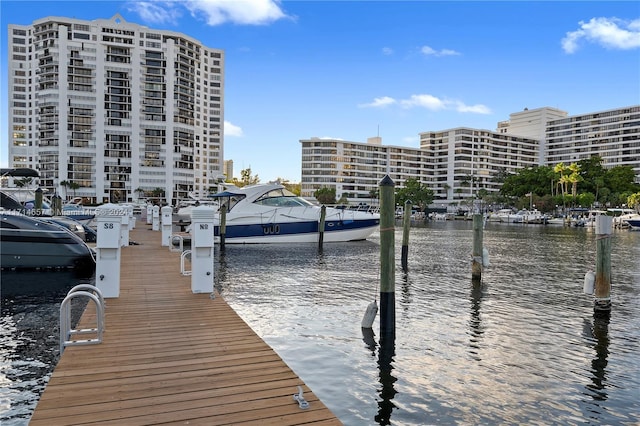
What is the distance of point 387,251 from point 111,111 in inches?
4615

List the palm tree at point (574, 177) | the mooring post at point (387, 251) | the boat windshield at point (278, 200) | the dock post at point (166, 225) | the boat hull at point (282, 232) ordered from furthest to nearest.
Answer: the palm tree at point (574, 177) < the boat windshield at point (278, 200) < the boat hull at point (282, 232) < the dock post at point (166, 225) < the mooring post at point (387, 251)

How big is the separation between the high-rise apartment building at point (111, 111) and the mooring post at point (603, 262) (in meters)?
100

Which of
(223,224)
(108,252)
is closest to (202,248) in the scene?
(108,252)

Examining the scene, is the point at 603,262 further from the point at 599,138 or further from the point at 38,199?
the point at 599,138

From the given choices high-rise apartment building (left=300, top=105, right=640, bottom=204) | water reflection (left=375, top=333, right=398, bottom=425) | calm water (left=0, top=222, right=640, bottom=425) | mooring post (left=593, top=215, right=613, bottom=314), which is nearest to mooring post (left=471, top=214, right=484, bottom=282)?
A: calm water (left=0, top=222, right=640, bottom=425)

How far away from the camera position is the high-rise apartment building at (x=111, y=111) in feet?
360

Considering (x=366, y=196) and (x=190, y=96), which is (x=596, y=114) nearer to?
(x=366, y=196)

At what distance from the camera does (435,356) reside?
347 inches

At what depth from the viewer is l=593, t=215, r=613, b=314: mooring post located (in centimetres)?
1170

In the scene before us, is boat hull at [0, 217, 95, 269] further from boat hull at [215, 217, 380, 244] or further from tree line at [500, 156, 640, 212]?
tree line at [500, 156, 640, 212]

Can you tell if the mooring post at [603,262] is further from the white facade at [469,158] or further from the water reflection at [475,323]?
the white facade at [469,158]

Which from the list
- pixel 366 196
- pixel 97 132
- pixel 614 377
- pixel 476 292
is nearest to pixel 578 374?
pixel 614 377

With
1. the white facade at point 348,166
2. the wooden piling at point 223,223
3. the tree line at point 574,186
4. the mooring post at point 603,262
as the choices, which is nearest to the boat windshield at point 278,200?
the wooden piling at point 223,223

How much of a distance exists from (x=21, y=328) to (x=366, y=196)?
160585mm
